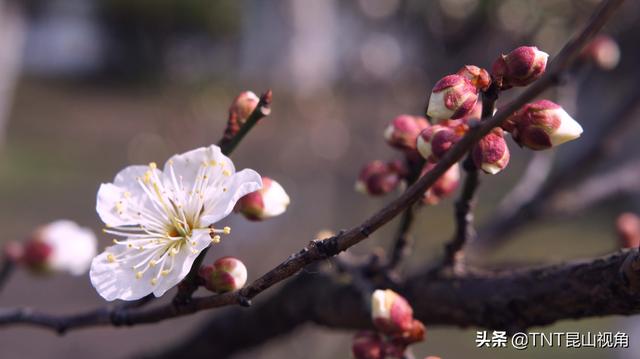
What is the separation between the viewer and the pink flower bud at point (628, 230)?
85 centimetres

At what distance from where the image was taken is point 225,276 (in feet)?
1.99

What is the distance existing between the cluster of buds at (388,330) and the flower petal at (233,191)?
160 millimetres

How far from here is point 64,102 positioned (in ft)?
37.3

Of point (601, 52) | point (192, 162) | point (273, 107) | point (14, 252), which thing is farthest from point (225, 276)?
point (273, 107)

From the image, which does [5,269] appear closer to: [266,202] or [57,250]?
[57,250]

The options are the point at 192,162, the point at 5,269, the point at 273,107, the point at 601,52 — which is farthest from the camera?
the point at 273,107

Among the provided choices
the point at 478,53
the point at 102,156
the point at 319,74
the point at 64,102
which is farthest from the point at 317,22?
the point at 478,53

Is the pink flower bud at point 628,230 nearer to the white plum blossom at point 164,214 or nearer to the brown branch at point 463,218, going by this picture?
the brown branch at point 463,218

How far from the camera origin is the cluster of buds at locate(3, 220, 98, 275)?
110cm

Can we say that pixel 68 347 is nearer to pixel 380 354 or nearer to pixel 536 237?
pixel 380 354

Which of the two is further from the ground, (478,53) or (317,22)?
(317,22)

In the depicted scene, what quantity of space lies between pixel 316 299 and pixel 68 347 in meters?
1.91

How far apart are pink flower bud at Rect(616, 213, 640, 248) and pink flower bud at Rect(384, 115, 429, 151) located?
318 millimetres

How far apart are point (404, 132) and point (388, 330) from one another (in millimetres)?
192
